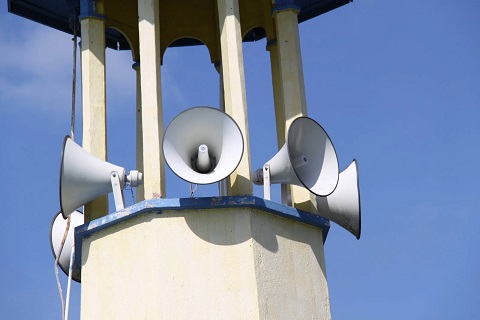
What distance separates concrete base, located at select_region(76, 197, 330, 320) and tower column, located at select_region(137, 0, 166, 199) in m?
0.37

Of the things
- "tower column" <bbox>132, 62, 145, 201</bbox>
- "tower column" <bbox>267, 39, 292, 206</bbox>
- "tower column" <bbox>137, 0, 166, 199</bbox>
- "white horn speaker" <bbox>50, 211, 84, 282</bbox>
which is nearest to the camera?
"tower column" <bbox>137, 0, 166, 199</bbox>

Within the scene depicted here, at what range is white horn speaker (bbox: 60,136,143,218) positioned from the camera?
1258cm

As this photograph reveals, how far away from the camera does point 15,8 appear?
48.8ft

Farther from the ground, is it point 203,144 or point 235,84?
point 235,84

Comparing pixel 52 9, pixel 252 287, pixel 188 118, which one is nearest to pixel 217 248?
pixel 252 287

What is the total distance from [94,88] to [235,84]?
1.66 m

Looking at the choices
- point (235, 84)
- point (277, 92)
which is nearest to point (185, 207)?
point (235, 84)

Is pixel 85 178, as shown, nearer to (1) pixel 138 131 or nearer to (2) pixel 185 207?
(2) pixel 185 207

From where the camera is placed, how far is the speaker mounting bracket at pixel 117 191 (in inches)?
492

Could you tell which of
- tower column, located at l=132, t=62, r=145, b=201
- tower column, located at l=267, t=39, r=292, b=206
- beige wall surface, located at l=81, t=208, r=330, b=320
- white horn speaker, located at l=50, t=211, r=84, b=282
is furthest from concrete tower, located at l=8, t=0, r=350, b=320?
tower column, located at l=132, t=62, r=145, b=201

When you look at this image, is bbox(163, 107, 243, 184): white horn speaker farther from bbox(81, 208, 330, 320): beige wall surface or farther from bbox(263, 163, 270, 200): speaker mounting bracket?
Result: bbox(263, 163, 270, 200): speaker mounting bracket

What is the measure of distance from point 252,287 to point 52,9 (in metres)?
4.94

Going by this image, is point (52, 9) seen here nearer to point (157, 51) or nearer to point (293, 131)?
point (157, 51)

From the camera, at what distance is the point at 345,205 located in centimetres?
1338
